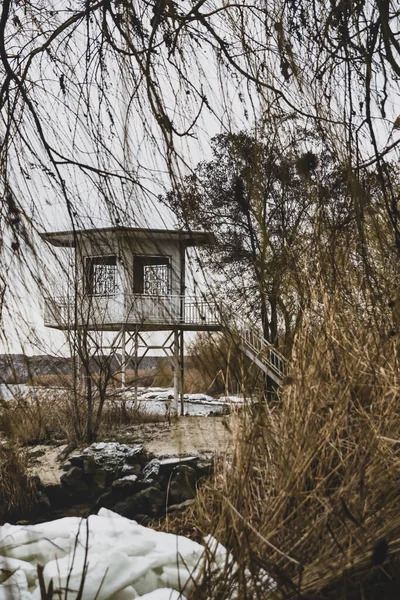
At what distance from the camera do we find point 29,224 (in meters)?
0.68

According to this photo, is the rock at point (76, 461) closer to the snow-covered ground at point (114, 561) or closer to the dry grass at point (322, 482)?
the dry grass at point (322, 482)

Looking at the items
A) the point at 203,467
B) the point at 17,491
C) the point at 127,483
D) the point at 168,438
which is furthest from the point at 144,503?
the point at 168,438

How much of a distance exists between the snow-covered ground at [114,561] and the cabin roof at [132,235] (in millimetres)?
320

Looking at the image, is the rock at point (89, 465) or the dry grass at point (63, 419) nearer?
the rock at point (89, 465)

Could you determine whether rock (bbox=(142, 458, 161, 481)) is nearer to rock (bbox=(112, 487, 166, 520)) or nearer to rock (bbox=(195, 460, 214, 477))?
rock (bbox=(112, 487, 166, 520))

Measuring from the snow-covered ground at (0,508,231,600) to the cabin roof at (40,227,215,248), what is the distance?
320 mm

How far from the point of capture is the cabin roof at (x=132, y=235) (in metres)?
0.64

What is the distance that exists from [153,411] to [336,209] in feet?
19.2

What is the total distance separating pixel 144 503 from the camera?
13.2 feet

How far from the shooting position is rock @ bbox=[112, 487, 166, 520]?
3.96 m

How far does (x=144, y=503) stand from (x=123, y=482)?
1.01ft

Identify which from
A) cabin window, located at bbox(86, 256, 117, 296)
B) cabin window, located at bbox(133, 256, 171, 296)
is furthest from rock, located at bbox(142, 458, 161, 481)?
cabin window, located at bbox(133, 256, 171, 296)

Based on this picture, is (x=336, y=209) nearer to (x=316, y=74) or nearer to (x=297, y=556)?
(x=316, y=74)

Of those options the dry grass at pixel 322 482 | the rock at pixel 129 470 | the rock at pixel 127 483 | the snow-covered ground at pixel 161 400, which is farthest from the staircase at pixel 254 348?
the snow-covered ground at pixel 161 400
